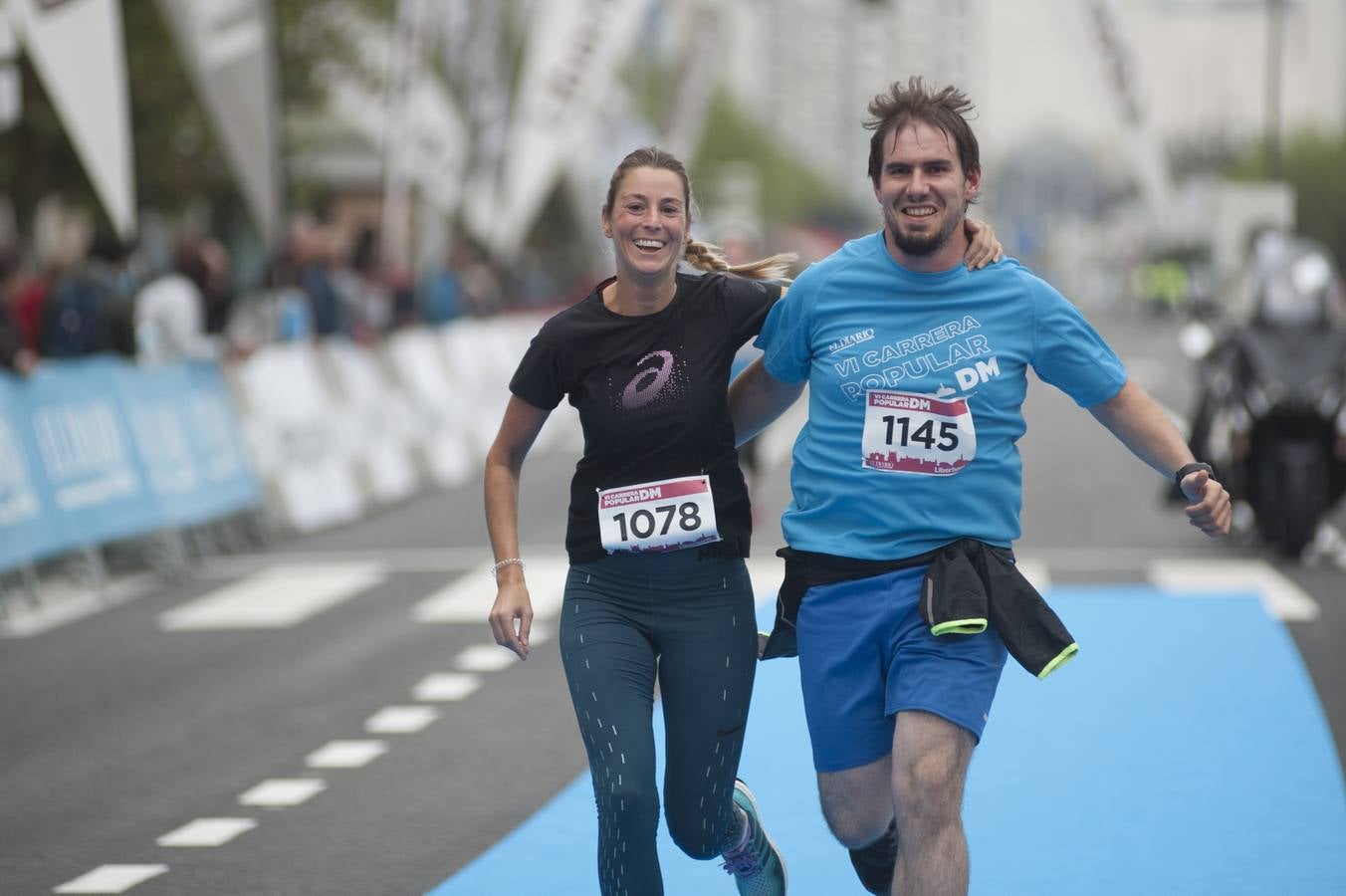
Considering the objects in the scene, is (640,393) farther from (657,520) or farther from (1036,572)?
(1036,572)

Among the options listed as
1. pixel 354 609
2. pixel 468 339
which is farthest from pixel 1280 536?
pixel 468 339

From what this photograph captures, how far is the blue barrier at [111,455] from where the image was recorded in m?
11.4

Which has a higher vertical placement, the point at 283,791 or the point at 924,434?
the point at 924,434

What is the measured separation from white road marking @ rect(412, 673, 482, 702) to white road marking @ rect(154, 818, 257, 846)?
2203 millimetres

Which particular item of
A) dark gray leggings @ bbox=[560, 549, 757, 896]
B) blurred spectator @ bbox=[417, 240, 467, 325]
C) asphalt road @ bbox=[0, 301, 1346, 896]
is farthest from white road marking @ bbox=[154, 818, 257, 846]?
blurred spectator @ bbox=[417, 240, 467, 325]

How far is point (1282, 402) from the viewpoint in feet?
41.0

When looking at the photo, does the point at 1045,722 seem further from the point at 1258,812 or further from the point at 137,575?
the point at 137,575

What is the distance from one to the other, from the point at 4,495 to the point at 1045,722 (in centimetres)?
593

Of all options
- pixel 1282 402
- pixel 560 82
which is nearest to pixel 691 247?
pixel 1282 402

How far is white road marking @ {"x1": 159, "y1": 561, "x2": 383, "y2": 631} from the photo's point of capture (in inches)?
448

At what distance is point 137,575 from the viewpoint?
13.2 m

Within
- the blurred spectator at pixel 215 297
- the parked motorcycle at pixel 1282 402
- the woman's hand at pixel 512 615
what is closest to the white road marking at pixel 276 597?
the blurred spectator at pixel 215 297

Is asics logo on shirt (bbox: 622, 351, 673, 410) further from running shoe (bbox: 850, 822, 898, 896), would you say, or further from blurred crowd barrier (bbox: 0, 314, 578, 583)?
blurred crowd barrier (bbox: 0, 314, 578, 583)

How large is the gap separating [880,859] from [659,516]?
1.01 m
